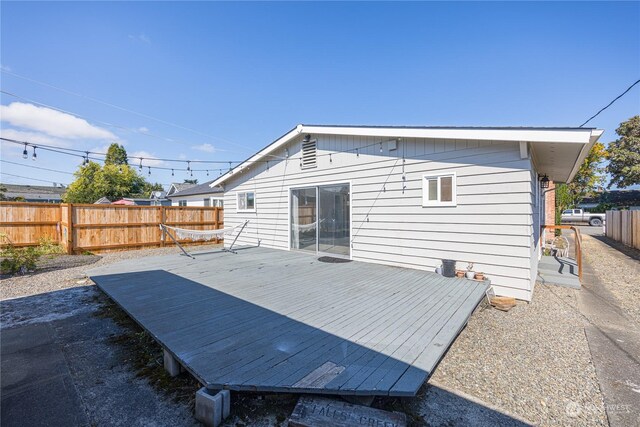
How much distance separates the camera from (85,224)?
8680 millimetres

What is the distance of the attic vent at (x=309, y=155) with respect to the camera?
731cm

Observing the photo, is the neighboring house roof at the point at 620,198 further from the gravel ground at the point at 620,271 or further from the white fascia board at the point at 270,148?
the white fascia board at the point at 270,148

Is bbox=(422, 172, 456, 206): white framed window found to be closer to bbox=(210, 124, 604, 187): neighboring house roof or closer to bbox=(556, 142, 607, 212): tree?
bbox=(210, 124, 604, 187): neighboring house roof

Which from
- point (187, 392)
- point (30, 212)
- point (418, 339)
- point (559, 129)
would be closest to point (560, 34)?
point (559, 129)

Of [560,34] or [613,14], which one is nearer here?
[613,14]

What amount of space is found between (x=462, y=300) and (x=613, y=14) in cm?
695

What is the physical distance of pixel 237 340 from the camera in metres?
2.43

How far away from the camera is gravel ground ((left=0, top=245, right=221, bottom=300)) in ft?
16.3

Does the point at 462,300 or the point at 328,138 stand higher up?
the point at 328,138

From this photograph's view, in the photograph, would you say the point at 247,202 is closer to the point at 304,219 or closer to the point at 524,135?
the point at 304,219

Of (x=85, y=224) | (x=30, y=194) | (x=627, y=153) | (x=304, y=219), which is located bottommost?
(x=85, y=224)

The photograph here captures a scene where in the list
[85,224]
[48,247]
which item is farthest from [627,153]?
[48,247]

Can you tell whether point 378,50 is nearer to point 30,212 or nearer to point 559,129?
point 559,129

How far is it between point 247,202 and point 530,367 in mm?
8635
